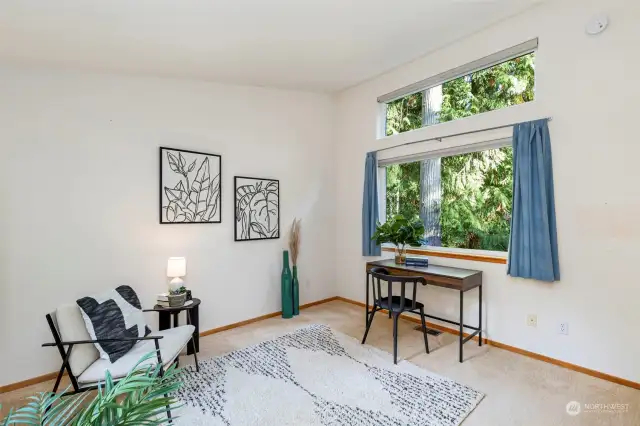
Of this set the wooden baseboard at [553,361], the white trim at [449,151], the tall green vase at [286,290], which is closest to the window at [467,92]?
the white trim at [449,151]

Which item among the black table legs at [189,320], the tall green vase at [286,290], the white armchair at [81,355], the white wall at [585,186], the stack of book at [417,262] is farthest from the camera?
the tall green vase at [286,290]

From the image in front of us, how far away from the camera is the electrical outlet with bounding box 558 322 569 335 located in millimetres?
2775

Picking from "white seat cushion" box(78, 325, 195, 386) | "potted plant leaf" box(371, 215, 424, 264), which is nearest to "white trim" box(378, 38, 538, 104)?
"potted plant leaf" box(371, 215, 424, 264)

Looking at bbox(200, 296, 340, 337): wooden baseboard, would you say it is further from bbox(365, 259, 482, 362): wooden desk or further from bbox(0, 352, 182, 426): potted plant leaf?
bbox(0, 352, 182, 426): potted plant leaf

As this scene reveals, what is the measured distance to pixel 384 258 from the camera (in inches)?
171

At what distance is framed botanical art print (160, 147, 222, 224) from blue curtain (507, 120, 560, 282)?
9.90 feet

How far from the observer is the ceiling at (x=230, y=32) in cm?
221

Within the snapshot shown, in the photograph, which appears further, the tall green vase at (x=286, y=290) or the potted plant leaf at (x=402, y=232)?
the tall green vase at (x=286, y=290)

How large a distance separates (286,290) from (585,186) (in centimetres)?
319

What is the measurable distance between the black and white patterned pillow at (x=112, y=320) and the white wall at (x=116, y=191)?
672 millimetres

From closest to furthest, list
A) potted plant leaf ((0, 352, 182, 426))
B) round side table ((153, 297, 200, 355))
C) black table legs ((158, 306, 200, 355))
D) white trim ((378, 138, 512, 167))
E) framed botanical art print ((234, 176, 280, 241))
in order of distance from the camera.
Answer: potted plant leaf ((0, 352, 182, 426))
round side table ((153, 297, 200, 355))
black table legs ((158, 306, 200, 355))
white trim ((378, 138, 512, 167))
framed botanical art print ((234, 176, 280, 241))

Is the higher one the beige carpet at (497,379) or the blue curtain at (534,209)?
the blue curtain at (534,209)

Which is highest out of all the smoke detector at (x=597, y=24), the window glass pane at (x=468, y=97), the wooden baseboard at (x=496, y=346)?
the smoke detector at (x=597, y=24)

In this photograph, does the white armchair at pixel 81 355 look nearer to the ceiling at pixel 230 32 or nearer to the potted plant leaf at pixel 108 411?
the potted plant leaf at pixel 108 411
